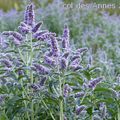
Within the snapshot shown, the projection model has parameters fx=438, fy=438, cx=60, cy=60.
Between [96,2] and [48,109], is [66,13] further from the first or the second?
[48,109]

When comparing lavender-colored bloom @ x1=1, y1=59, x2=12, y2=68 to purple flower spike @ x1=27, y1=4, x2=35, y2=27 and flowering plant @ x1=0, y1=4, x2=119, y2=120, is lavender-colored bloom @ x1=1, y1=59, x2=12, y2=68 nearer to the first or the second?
flowering plant @ x1=0, y1=4, x2=119, y2=120

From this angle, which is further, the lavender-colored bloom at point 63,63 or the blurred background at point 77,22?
the blurred background at point 77,22

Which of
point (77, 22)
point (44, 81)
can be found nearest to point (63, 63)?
point (44, 81)

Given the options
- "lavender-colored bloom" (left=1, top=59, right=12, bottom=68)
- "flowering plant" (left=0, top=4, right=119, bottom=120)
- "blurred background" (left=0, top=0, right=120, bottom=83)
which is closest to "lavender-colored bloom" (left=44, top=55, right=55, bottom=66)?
"flowering plant" (left=0, top=4, right=119, bottom=120)

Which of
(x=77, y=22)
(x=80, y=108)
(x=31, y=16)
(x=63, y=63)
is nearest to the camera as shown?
(x=63, y=63)

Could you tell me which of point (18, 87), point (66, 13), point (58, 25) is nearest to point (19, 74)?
point (18, 87)

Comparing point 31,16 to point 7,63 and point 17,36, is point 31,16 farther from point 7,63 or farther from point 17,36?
point 7,63

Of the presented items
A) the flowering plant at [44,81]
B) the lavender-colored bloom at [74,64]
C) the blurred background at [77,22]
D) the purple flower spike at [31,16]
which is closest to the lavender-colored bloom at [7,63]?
the flowering plant at [44,81]

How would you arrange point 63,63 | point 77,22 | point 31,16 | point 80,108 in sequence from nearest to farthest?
point 63,63, point 80,108, point 31,16, point 77,22

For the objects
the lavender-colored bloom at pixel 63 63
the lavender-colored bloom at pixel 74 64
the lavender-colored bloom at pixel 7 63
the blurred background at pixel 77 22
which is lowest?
the blurred background at pixel 77 22

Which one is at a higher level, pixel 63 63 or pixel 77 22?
pixel 63 63

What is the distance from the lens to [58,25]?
8.61m

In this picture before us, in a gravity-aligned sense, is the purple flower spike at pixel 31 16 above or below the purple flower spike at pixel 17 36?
above

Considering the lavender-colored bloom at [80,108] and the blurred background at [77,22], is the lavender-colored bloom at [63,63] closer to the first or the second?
the lavender-colored bloom at [80,108]
